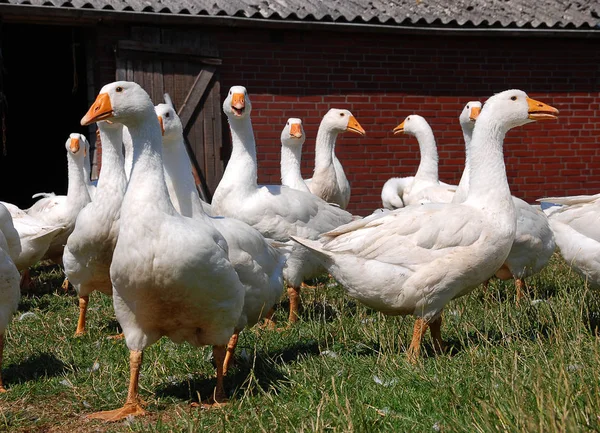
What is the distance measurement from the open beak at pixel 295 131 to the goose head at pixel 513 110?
3797mm

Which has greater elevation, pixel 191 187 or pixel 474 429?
pixel 191 187

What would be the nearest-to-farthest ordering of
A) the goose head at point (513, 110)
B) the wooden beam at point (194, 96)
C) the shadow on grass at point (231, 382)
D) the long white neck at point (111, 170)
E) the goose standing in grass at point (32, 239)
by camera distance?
1. the shadow on grass at point (231, 382)
2. the goose head at point (513, 110)
3. the long white neck at point (111, 170)
4. the goose standing in grass at point (32, 239)
5. the wooden beam at point (194, 96)

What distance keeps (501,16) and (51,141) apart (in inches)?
418

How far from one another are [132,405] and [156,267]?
2.77ft

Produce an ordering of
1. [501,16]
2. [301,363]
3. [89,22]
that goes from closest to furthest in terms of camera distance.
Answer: [301,363] < [89,22] < [501,16]

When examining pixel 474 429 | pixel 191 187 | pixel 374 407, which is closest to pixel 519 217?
pixel 191 187

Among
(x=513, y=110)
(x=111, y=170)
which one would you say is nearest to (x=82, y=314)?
(x=111, y=170)

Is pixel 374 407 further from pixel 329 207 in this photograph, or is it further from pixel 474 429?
pixel 329 207

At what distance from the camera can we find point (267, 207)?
7613mm

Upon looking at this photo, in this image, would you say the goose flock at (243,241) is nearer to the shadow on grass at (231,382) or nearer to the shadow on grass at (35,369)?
the shadow on grass at (231,382)

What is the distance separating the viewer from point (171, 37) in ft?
41.2

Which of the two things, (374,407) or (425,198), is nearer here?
(374,407)

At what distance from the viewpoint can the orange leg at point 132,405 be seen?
15.0ft

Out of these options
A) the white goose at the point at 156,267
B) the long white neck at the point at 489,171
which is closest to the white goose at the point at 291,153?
the long white neck at the point at 489,171
